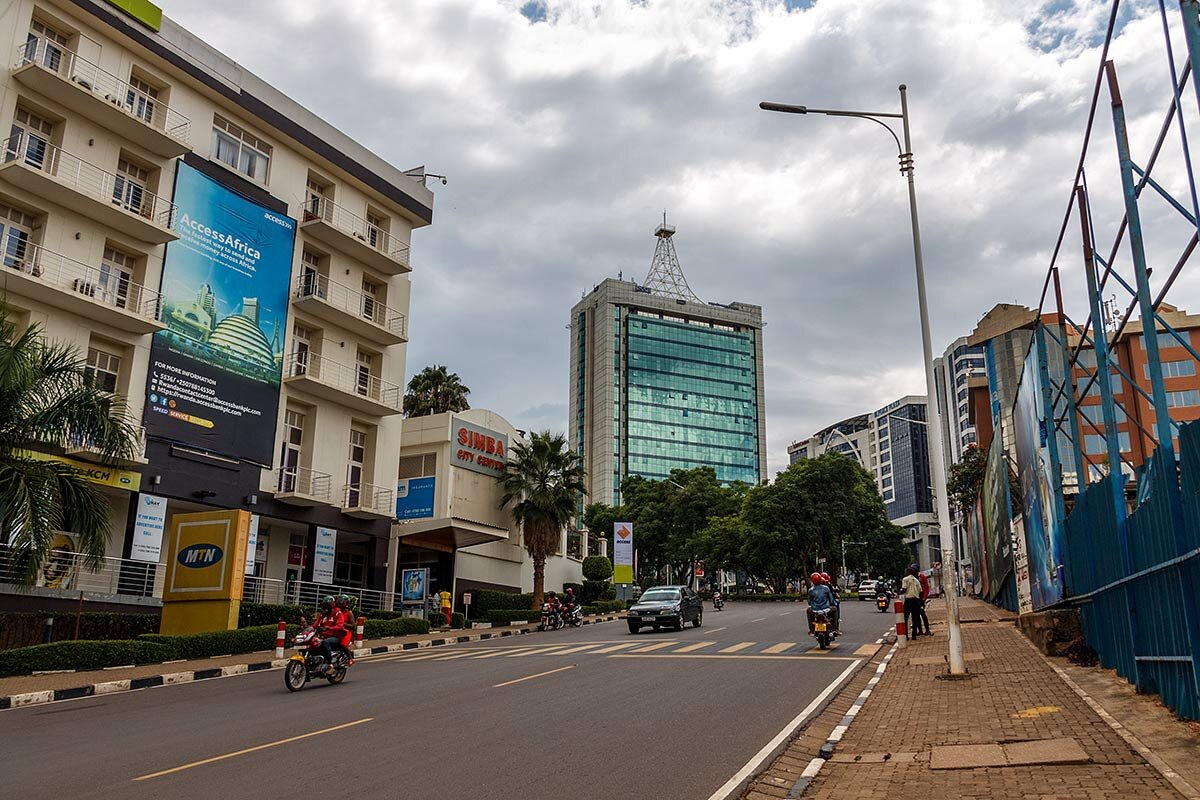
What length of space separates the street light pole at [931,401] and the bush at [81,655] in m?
17.8

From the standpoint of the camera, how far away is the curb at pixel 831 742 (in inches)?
304

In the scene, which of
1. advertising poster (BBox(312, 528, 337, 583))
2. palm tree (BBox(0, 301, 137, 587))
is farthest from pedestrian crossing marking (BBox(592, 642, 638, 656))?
advertising poster (BBox(312, 528, 337, 583))

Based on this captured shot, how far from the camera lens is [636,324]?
148375mm

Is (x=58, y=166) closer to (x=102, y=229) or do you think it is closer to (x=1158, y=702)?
(x=102, y=229)

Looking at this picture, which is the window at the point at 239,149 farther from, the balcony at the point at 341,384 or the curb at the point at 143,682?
the curb at the point at 143,682

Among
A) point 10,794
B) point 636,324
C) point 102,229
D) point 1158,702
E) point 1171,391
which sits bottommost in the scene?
point 10,794

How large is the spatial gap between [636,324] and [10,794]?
5587 inches

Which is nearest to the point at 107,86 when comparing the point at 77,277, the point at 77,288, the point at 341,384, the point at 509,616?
the point at 77,277

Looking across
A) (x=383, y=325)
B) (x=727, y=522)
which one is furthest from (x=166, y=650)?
(x=727, y=522)

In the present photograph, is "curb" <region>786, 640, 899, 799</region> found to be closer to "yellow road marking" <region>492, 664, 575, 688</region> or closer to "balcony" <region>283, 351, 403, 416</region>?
"yellow road marking" <region>492, 664, 575, 688</region>

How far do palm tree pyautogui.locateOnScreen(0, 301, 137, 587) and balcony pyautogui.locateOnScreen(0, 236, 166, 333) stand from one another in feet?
29.7

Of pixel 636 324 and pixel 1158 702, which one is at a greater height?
pixel 636 324

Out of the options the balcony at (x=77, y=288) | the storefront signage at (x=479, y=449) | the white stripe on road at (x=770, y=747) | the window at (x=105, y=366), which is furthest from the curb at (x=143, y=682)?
the storefront signage at (x=479, y=449)

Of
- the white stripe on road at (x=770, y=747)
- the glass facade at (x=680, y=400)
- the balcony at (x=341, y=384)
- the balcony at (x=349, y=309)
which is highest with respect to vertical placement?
the glass facade at (x=680, y=400)
